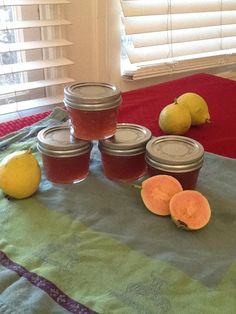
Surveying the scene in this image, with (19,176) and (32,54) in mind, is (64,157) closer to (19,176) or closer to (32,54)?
(19,176)

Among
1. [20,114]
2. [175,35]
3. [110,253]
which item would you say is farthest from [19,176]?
[175,35]

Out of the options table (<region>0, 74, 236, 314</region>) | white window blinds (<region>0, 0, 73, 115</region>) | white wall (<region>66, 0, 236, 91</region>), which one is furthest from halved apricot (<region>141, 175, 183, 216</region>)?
white wall (<region>66, 0, 236, 91</region>)

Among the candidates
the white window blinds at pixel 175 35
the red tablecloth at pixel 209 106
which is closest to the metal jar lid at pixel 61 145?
the red tablecloth at pixel 209 106

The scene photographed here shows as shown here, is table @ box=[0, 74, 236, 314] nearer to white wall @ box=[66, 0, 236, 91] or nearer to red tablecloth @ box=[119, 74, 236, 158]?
red tablecloth @ box=[119, 74, 236, 158]

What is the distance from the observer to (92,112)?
1.99 feet

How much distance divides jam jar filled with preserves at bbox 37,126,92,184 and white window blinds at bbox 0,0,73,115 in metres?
0.43

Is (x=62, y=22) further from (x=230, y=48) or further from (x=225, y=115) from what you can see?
(x=230, y=48)

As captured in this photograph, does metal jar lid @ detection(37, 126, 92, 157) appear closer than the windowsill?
Result: Yes

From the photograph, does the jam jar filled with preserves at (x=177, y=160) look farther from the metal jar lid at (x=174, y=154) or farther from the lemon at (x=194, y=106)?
the lemon at (x=194, y=106)

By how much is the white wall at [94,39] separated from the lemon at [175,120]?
46 centimetres

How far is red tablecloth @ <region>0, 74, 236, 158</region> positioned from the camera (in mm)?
831

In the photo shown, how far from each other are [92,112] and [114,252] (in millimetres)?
220

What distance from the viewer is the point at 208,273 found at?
455mm

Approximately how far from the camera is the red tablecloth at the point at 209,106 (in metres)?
0.83
